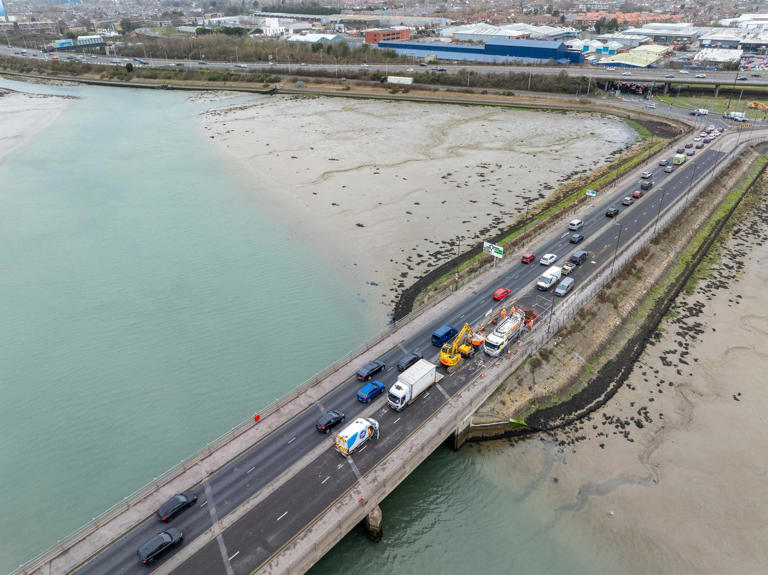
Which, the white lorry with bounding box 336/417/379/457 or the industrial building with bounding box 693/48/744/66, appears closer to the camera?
the white lorry with bounding box 336/417/379/457

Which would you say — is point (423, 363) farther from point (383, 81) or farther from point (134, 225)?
point (383, 81)

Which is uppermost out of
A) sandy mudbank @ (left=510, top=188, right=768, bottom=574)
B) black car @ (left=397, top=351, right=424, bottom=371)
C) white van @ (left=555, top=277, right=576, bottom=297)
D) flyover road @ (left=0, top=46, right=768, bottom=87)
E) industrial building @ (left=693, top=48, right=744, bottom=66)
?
industrial building @ (left=693, top=48, right=744, bottom=66)

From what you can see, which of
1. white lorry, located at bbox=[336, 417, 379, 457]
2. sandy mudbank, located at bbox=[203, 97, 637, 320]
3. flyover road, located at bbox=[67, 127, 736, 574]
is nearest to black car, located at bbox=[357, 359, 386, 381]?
flyover road, located at bbox=[67, 127, 736, 574]

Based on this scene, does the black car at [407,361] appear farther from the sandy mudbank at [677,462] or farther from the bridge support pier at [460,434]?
the sandy mudbank at [677,462]

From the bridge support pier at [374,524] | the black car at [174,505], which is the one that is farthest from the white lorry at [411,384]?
the black car at [174,505]

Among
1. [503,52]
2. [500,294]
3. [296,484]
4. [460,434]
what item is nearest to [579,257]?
[500,294]

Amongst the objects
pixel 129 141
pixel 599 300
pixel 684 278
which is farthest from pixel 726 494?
pixel 129 141

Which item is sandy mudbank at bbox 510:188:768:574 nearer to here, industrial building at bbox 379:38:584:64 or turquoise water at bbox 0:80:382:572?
turquoise water at bbox 0:80:382:572
